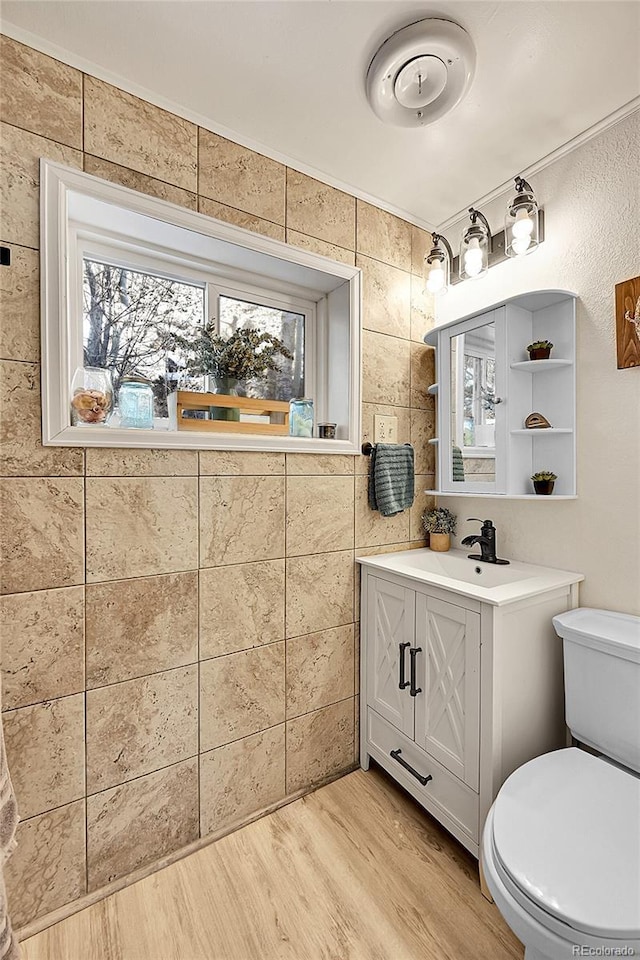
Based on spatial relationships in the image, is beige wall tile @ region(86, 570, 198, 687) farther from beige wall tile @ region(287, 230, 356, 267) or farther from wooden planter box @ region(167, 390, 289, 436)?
beige wall tile @ region(287, 230, 356, 267)

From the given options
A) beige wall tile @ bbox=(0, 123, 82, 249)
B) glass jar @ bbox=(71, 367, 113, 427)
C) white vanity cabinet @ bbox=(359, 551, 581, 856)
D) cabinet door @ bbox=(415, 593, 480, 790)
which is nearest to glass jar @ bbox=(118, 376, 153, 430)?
glass jar @ bbox=(71, 367, 113, 427)

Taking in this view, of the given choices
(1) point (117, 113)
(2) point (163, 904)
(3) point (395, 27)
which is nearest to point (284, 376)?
(1) point (117, 113)

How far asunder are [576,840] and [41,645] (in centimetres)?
136

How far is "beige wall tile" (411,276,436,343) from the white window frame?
33cm

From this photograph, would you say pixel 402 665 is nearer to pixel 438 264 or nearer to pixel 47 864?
pixel 47 864

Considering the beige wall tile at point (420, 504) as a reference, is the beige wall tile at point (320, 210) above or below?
above

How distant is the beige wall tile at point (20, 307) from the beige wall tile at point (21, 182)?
4 centimetres

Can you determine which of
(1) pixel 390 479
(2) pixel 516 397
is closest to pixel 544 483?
(2) pixel 516 397

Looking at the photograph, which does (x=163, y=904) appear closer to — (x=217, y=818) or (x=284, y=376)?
(x=217, y=818)

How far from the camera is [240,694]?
1562 millimetres

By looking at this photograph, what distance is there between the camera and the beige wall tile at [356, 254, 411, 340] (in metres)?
1.87

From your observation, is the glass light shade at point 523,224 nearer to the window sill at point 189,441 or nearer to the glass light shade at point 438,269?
the glass light shade at point 438,269

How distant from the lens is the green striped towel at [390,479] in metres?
1.85

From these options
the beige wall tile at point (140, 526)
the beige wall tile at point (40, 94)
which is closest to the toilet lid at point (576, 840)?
the beige wall tile at point (140, 526)
